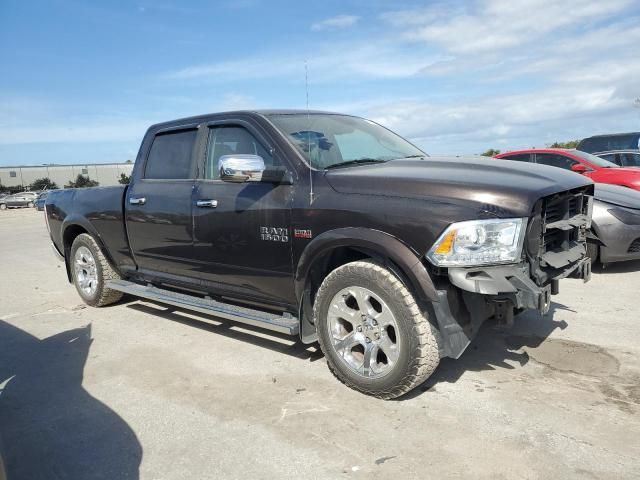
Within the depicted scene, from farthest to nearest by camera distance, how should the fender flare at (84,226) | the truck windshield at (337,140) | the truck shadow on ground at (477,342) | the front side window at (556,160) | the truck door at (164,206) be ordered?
the front side window at (556,160), the fender flare at (84,226), the truck door at (164,206), the truck windshield at (337,140), the truck shadow on ground at (477,342)

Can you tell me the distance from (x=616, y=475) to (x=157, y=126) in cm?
470

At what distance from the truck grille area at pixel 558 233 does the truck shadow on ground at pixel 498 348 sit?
503mm

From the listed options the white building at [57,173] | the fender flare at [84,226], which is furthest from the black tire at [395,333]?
the white building at [57,173]

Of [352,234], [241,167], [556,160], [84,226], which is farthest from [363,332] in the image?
[556,160]

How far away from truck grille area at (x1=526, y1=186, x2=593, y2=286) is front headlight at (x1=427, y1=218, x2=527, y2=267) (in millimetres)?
132

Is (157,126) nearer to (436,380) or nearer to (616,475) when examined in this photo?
(436,380)

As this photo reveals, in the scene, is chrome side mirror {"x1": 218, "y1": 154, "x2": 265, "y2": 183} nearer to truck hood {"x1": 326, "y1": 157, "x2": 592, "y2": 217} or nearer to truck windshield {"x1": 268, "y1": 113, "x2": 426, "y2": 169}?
truck windshield {"x1": 268, "y1": 113, "x2": 426, "y2": 169}

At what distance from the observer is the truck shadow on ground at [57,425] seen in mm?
2842

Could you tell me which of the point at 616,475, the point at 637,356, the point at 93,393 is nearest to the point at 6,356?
the point at 93,393

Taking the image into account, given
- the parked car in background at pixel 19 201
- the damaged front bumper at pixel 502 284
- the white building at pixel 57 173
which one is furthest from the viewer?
the white building at pixel 57 173

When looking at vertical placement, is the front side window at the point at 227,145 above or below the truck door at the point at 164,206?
above

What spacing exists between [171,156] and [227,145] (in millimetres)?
801

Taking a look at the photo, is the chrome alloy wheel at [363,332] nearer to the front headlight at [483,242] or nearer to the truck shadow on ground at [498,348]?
the truck shadow on ground at [498,348]

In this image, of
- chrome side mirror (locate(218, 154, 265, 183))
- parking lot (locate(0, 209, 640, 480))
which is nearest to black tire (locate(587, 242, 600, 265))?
parking lot (locate(0, 209, 640, 480))
